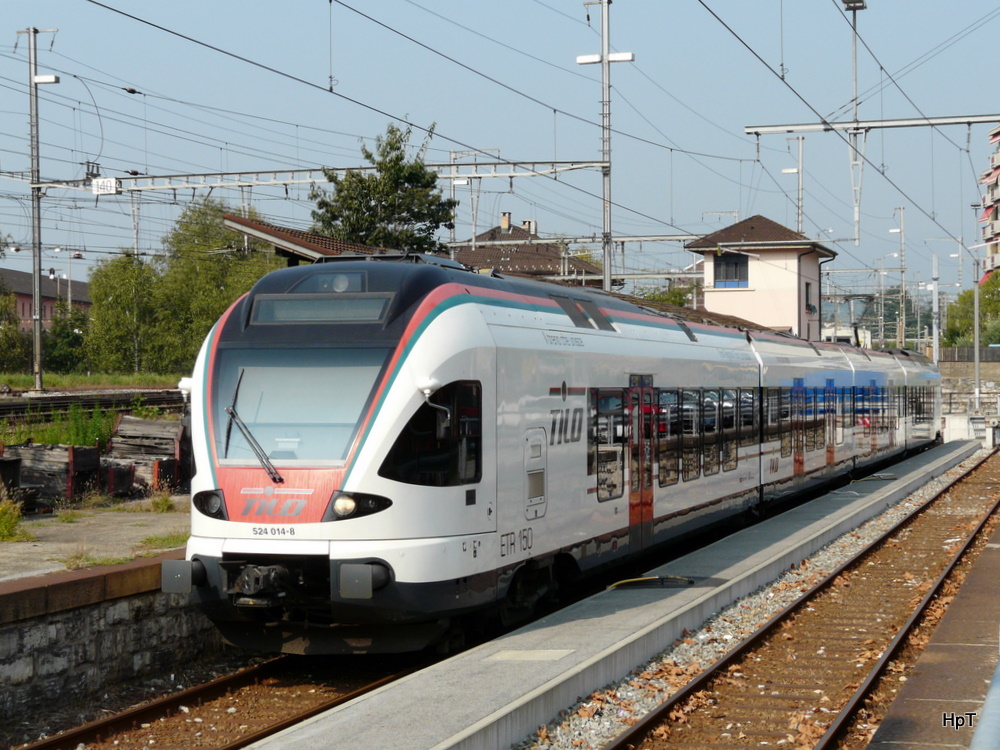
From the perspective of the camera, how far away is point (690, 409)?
1491cm

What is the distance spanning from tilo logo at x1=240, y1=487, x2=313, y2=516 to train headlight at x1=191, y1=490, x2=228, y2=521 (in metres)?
0.21

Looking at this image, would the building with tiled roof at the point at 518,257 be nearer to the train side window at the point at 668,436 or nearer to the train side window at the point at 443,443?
the train side window at the point at 668,436

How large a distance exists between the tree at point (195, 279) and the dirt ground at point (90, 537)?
44450 mm

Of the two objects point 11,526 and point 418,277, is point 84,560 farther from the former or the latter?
point 418,277

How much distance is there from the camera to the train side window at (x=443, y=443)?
8805mm

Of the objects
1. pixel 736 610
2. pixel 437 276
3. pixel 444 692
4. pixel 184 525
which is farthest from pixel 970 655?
pixel 184 525

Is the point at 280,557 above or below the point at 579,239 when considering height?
below

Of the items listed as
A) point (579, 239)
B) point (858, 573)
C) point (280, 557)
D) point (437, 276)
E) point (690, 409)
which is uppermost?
point (579, 239)

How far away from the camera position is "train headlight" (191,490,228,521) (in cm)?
905

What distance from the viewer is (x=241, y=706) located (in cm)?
905

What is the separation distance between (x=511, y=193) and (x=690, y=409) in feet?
43.9

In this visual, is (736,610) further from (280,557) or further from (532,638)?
(280,557)

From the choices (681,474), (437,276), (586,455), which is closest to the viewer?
(437,276)

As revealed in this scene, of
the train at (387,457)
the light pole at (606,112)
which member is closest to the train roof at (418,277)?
the train at (387,457)
